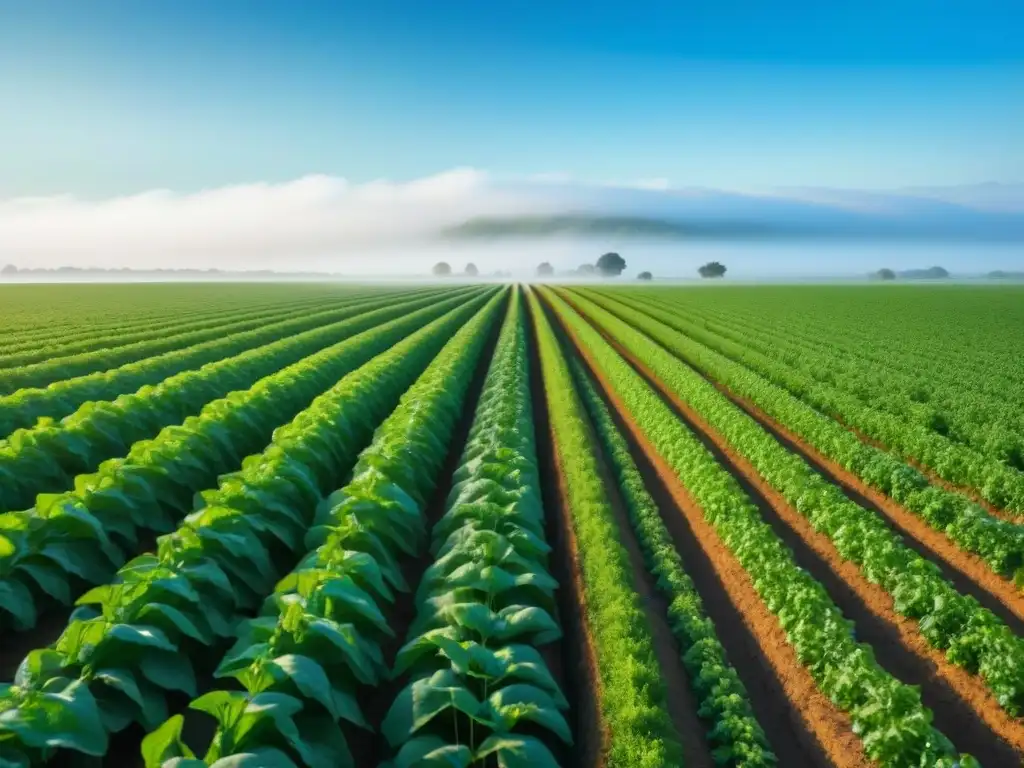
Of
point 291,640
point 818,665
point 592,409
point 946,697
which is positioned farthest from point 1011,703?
point 592,409

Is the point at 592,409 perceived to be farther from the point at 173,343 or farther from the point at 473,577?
the point at 173,343

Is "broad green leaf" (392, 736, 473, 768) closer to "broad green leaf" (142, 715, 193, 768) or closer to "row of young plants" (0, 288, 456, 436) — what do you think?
"broad green leaf" (142, 715, 193, 768)

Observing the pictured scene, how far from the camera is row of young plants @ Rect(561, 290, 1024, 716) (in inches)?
264

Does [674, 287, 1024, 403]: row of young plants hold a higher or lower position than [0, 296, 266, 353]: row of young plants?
lower

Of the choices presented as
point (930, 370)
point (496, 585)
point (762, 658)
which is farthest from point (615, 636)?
point (930, 370)

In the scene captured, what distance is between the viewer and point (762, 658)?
24.0ft

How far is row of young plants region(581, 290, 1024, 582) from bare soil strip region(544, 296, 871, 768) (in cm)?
387

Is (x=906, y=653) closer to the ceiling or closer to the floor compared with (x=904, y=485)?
closer to the floor

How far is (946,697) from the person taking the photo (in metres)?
6.71

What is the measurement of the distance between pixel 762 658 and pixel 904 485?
20.9 ft

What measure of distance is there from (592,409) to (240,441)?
9.56m

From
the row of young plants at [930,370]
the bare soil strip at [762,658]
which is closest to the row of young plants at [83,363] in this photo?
the bare soil strip at [762,658]

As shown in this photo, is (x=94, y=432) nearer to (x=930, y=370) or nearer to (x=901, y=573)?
(x=901, y=573)

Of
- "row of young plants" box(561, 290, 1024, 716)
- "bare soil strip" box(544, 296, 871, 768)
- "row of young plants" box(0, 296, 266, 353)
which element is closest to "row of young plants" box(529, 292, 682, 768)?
"bare soil strip" box(544, 296, 871, 768)
